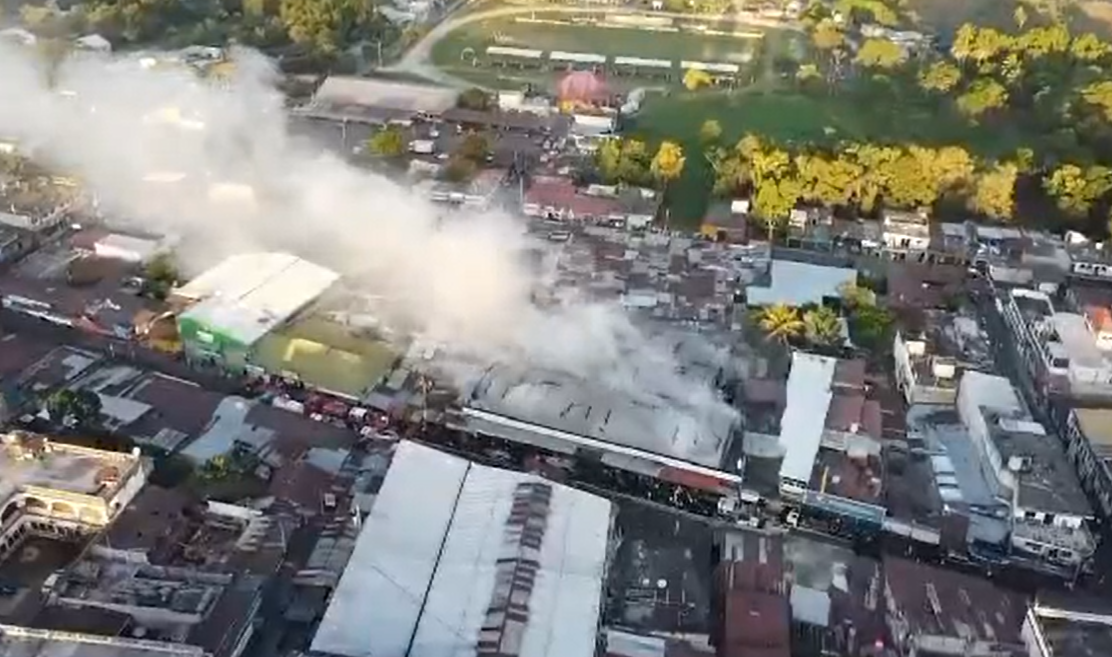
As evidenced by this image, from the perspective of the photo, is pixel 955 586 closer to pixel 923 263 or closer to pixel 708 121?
pixel 923 263

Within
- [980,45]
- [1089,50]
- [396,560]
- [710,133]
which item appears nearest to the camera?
[396,560]

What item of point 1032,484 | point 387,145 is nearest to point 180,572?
point 1032,484

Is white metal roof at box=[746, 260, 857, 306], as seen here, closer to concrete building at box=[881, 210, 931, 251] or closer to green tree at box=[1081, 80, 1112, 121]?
concrete building at box=[881, 210, 931, 251]

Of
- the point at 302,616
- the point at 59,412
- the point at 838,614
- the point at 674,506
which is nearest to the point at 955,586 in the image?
the point at 838,614

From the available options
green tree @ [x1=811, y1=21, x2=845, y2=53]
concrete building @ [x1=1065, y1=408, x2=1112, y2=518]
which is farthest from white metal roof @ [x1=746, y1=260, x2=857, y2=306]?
green tree @ [x1=811, y1=21, x2=845, y2=53]

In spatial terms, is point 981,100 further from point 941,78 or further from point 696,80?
point 696,80
